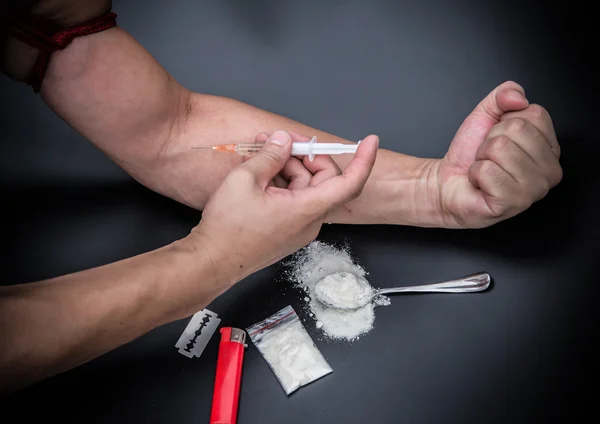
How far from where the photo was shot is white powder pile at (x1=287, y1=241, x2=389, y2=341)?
85cm

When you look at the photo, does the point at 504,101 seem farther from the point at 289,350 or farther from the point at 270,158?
the point at 289,350

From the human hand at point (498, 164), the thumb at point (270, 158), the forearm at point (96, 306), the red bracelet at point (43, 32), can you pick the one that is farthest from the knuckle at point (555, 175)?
the red bracelet at point (43, 32)

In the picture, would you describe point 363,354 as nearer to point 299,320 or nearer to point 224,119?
point 299,320

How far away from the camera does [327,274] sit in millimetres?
899

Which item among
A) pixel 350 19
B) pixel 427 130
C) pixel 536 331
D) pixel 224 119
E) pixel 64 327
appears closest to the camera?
pixel 64 327

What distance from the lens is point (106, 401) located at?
787mm

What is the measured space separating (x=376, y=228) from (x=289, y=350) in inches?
11.2

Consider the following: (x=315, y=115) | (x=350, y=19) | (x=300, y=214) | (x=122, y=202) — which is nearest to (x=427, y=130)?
(x=315, y=115)

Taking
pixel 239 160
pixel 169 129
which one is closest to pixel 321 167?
pixel 239 160

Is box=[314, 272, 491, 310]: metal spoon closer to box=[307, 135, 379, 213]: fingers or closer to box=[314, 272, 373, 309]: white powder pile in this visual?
box=[314, 272, 373, 309]: white powder pile

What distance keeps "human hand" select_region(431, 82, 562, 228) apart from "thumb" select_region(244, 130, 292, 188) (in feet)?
1.05

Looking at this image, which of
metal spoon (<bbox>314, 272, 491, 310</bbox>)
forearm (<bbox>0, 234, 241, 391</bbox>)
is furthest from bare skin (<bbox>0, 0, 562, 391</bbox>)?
metal spoon (<bbox>314, 272, 491, 310</bbox>)

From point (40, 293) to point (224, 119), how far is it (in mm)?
458

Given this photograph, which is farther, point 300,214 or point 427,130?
point 427,130
